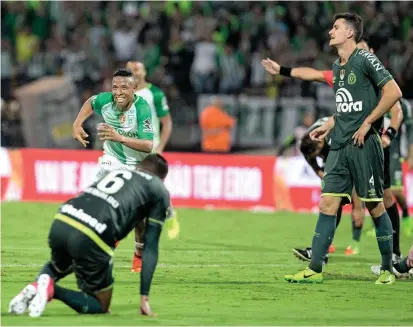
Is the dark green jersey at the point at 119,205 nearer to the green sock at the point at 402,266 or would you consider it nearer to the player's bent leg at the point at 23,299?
the player's bent leg at the point at 23,299

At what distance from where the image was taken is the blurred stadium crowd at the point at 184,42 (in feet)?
77.6

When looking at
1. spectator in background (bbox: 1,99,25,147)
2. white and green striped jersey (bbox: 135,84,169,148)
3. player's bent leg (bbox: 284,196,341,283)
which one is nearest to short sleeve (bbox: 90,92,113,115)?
player's bent leg (bbox: 284,196,341,283)

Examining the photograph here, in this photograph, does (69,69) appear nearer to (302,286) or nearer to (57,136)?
(57,136)

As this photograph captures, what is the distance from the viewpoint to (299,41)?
80.2 feet

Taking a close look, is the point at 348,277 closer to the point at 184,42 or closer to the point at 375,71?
the point at 375,71

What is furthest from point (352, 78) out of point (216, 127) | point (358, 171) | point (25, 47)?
point (25, 47)

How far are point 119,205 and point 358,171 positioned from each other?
3227 mm

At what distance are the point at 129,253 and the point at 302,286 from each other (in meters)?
3.52

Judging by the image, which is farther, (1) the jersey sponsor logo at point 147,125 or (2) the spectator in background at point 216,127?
(2) the spectator in background at point 216,127

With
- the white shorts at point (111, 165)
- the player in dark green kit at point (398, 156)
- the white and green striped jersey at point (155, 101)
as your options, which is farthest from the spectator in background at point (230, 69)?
the white shorts at point (111, 165)

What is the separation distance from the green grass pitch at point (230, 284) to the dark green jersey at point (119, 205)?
0.72m

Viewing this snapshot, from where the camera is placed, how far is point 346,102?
1044cm

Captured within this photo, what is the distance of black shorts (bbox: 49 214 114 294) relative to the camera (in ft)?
26.0

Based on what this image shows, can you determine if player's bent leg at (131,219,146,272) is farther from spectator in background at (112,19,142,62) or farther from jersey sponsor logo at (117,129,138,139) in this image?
spectator in background at (112,19,142,62)
